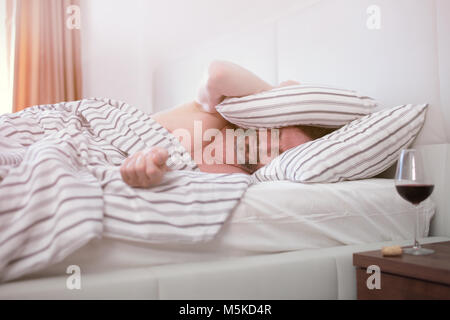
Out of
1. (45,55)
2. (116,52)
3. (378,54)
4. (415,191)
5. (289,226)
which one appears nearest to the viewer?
(415,191)

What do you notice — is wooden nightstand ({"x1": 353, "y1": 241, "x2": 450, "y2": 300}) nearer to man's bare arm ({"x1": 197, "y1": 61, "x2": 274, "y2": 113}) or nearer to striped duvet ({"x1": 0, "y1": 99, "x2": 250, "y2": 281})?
striped duvet ({"x1": 0, "y1": 99, "x2": 250, "y2": 281})

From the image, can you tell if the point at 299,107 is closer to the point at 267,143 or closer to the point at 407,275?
the point at 267,143

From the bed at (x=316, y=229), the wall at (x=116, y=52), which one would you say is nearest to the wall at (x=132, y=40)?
the wall at (x=116, y=52)

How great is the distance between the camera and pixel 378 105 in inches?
62.1

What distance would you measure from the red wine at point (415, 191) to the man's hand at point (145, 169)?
1.68 ft

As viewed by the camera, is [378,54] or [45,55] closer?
[378,54]

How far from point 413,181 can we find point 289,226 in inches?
11.5

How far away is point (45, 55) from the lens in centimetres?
313

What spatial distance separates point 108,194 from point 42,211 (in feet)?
0.43

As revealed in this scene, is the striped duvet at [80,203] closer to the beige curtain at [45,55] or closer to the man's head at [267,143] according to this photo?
the man's head at [267,143]

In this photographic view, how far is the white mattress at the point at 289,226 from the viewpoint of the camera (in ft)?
2.93

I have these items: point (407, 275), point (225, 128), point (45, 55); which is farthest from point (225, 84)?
point (45, 55)

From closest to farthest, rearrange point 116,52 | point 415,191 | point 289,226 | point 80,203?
point 80,203, point 415,191, point 289,226, point 116,52

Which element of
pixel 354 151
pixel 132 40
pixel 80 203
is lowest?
pixel 80 203
